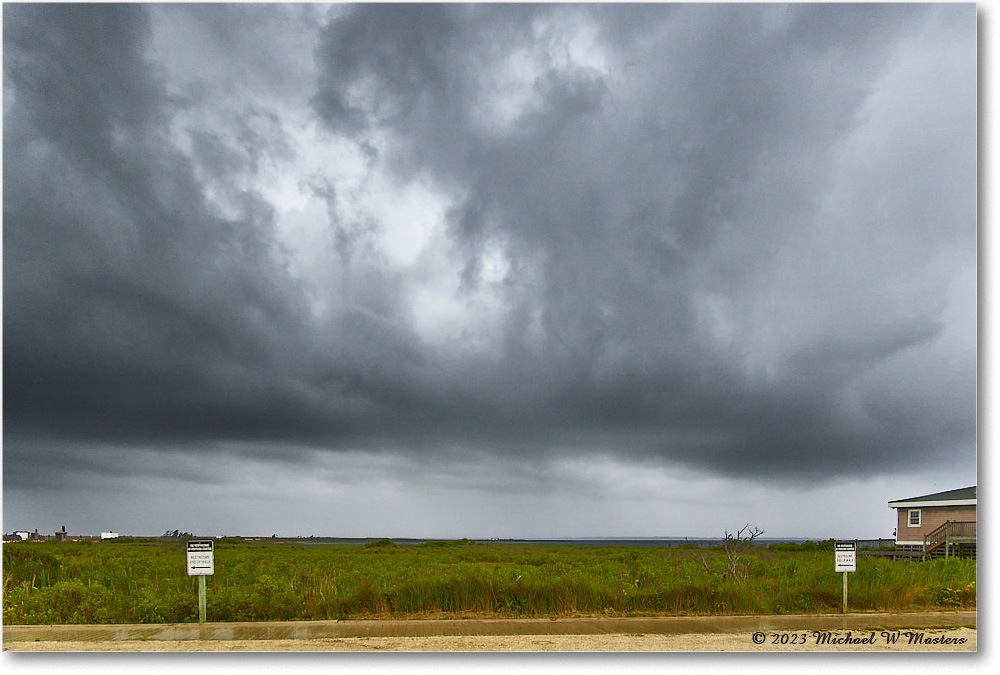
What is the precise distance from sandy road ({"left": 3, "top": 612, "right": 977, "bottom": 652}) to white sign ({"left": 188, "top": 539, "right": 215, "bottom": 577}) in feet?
2.92

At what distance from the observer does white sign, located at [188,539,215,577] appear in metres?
10.2

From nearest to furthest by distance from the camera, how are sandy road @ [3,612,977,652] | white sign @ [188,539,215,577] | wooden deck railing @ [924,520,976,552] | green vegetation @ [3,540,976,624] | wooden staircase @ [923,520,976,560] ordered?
sandy road @ [3,612,977,652] < white sign @ [188,539,215,577] < green vegetation @ [3,540,976,624] < wooden staircase @ [923,520,976,560] < wooden deck railing @ [924,520,976,552]

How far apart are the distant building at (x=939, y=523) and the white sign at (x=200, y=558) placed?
27067 mm

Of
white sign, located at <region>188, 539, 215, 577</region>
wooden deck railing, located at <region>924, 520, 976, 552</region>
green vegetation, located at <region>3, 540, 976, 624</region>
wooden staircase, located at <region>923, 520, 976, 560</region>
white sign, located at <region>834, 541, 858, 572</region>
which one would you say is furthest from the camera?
wooden deck railing, located at <region>924, 520, 976, 552</region>

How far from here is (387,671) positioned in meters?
8.99

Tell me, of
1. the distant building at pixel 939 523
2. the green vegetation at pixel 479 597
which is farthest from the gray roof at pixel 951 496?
the green vegetation at pixel 479 597

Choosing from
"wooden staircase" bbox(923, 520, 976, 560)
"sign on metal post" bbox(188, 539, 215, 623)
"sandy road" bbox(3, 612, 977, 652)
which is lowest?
"wooden staircase" bbox(923, 520, 976, 560)

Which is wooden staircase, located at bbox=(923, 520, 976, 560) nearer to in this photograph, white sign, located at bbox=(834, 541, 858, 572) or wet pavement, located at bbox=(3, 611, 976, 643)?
white sign, located at bbox=(834, 541, 858, 572)

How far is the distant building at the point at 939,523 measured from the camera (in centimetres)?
2742

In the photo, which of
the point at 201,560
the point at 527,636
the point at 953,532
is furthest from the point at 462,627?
the point at 953,532

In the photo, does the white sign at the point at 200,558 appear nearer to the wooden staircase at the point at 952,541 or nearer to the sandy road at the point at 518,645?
the sandy road at the point at 518,645

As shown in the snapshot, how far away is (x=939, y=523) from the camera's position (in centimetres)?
3053

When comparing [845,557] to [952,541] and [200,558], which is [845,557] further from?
[952,541]

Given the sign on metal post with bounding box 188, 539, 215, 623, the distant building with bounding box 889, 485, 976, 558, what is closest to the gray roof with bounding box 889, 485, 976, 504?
the distant building with bounding box 889, 485, 976, 558
